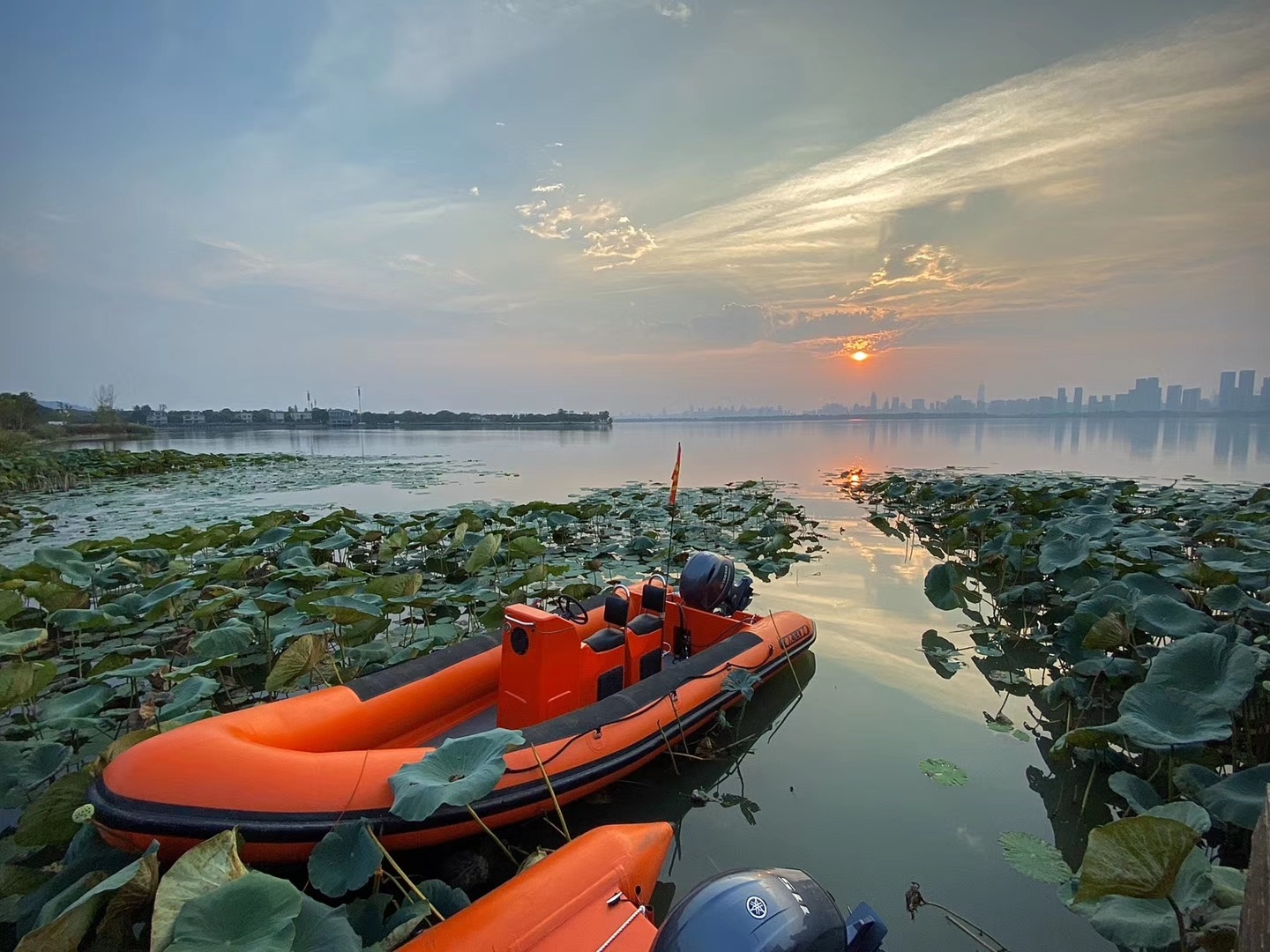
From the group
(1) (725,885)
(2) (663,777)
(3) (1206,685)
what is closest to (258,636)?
(2) (663,777)

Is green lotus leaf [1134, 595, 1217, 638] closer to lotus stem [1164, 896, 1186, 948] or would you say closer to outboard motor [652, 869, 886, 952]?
lotus stem [1164, 896, 1186, 948]

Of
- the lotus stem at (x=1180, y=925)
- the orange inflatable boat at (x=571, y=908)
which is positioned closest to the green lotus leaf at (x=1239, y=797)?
the lotus stem at (x=1180, y=925)

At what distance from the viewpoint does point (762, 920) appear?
1.17 metres

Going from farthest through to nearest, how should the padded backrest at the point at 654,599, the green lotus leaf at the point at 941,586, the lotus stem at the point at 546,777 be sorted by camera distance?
the green lotus leaf at the point at 941,586
the padded backrest at the point at 654,599
the lotus stem at the point at 546,777

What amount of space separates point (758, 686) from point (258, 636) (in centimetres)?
356

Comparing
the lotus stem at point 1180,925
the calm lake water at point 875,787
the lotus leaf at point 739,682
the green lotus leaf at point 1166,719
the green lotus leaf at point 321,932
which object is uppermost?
the green lotus leaf at point 1166,719

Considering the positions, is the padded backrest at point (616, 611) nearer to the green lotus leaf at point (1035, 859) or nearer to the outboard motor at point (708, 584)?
the outboard motor at point (708, 584)

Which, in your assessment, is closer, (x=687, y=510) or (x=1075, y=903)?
(x=1075, y=903)

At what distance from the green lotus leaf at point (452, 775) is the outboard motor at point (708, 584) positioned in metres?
2.42

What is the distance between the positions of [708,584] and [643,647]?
762mm

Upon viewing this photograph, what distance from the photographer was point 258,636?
14.5ft

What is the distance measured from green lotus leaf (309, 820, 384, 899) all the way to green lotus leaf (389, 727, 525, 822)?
0.14m

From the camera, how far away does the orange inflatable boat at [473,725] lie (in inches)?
81.3

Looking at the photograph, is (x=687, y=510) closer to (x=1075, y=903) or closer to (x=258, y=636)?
(x=258, y=636)
